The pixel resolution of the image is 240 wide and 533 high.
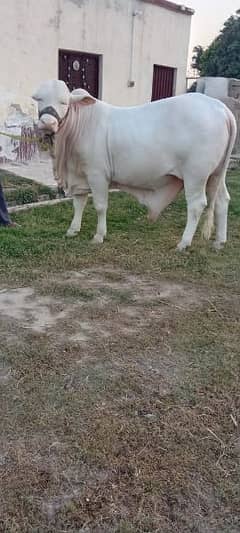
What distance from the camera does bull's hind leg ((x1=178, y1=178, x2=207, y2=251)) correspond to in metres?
4.91

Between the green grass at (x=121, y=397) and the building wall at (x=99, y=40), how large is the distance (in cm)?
501

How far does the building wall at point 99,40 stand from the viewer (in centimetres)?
862

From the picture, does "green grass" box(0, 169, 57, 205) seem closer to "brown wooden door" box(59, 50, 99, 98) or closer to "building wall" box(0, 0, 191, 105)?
"building wall" box(0, 0, 191, 105)

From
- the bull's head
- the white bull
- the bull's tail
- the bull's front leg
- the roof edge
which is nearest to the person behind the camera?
the bull's head

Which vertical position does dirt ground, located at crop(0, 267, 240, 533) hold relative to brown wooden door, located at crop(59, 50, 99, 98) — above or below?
below

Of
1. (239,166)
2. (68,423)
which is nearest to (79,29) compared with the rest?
(239,166)

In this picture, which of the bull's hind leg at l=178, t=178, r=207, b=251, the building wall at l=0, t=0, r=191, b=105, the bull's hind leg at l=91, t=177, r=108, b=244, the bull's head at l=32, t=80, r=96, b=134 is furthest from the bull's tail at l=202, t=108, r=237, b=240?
the building wall at l=0, t=0, r=191, b=105

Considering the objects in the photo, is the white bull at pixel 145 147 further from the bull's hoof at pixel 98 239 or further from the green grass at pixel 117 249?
the green grass at pixel 117 249

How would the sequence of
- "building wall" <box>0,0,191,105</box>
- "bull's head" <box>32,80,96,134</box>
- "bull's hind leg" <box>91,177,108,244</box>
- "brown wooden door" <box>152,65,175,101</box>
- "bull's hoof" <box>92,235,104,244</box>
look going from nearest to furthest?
"bull's head" <box>32,80,96,134</box> → "bull's hind leg" <box>91,177,108,244</box> → "bull's hoof" <box>92,235,104,244</box> → "building wall" <box>0,0,191,105</box> → "brown wooden door" <box>152,65,175,101</box>

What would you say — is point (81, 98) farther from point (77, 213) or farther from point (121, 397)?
point (121, 397)

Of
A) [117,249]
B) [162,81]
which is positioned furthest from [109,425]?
[162,81]

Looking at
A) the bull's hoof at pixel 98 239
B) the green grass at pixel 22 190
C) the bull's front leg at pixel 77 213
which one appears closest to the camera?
the bull's hoof at pixel 98 239

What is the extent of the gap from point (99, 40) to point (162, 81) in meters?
2.67

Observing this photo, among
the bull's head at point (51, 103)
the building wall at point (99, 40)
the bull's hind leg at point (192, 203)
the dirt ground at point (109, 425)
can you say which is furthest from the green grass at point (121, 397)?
the building wall at point (99, 40)
